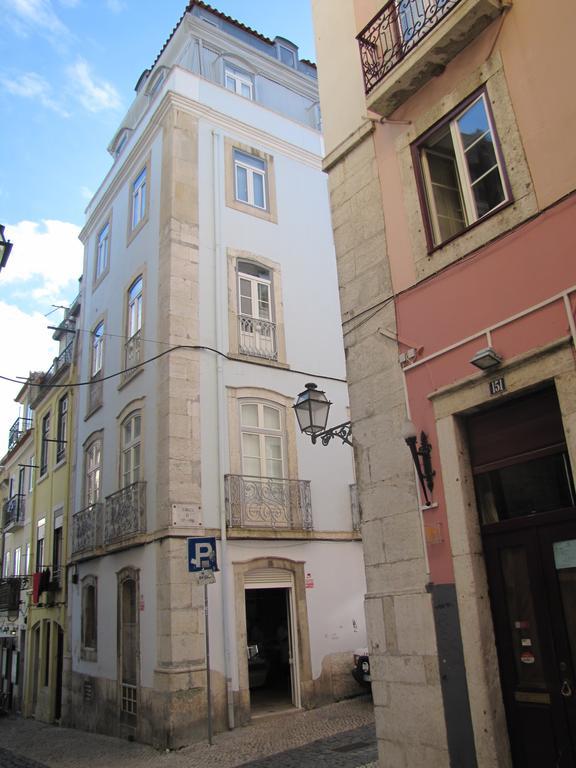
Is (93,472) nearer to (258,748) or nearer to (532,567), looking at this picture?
(258,748)

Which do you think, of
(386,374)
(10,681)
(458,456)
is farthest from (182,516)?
(10,681)

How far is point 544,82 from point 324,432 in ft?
16.9

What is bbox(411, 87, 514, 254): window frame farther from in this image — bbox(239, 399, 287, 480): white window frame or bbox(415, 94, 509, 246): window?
bbox(239, 399, 287, 480): white window frame

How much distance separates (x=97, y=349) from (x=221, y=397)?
601 cm

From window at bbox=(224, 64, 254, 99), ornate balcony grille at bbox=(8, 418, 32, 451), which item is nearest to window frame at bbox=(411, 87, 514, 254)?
window at bbox=(224, 64, 254, 99)

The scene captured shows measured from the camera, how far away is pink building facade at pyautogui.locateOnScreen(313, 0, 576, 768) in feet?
16.9

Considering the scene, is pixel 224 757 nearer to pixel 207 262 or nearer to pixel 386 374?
pixel 386 374

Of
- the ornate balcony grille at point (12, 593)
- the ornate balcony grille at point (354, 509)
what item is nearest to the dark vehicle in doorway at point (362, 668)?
the ornate balcony grille at point (354, 509)

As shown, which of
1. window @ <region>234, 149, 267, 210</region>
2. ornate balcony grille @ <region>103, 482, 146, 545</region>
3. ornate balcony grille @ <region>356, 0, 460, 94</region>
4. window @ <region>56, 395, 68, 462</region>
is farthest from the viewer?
window @ <region>56, 395, 68, 462</region>

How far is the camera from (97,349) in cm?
1752

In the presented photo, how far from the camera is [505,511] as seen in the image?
18.3ft

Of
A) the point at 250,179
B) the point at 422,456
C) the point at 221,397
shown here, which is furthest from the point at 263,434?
the point at 422,456

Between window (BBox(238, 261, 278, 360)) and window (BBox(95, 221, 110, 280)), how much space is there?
4979mm

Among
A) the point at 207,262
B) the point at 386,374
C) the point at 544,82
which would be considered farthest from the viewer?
the point at 207,262
